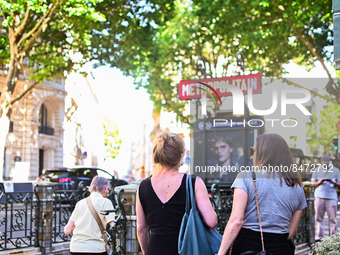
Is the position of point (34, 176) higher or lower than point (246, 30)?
lower

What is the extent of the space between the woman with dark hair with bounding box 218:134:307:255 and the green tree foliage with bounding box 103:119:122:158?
3207 inches

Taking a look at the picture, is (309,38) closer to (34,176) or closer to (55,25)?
(55,25)

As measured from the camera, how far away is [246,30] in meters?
21.9

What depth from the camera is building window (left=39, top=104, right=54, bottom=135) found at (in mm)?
44750

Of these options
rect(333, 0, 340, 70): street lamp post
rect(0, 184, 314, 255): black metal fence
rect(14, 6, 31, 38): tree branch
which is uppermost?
rect(14, 6, 31, 38): tree branch

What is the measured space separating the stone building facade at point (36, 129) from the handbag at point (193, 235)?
30908 millimetres

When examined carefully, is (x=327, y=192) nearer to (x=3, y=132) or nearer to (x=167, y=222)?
(x=167, y=222)

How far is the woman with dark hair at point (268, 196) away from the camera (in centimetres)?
419

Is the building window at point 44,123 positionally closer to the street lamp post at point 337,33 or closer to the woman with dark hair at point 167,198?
the woman with dark hair at point 167,198

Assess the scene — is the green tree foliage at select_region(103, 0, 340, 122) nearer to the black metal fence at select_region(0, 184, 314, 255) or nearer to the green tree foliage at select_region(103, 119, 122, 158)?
the black metal fence at select_region(0, 184, 314, 255)

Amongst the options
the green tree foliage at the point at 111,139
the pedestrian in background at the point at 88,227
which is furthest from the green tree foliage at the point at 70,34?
the green tree foliage at the point at 111,139

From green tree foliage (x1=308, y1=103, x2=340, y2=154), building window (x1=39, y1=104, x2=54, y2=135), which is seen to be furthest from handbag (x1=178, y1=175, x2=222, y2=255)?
green tree foliage (x1=308, y1=103, x2=340, y2=154)

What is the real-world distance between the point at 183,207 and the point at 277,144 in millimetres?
801

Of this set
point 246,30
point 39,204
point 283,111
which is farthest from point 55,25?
point 283,111
